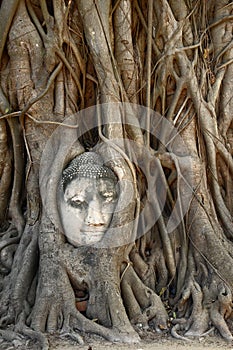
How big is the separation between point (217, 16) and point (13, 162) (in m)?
2.69

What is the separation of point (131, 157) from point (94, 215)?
67 cm

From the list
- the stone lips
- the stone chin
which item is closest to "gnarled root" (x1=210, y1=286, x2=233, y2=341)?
the stone lips

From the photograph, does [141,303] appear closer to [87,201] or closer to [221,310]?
[221,310]

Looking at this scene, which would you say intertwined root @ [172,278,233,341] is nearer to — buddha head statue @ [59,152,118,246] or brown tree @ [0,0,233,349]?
brown tree @ [0,0,233,349]

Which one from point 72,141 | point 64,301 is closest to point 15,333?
point 64,301

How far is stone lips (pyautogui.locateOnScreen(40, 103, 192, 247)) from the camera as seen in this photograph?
3.77 meters

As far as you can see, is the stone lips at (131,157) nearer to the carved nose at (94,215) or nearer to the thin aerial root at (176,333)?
the carved nose at (94,215)

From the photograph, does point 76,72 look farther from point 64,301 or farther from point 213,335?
point 213,335

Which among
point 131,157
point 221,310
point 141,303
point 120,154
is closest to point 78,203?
point 120,154

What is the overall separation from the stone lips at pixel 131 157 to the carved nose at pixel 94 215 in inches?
7.0

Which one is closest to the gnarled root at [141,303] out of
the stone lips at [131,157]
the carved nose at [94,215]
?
the stone lips at [131,157]

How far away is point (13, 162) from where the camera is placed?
433 centimetres

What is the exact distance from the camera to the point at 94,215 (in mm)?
3656

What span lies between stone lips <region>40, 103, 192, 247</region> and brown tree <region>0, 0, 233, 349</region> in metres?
0.01
